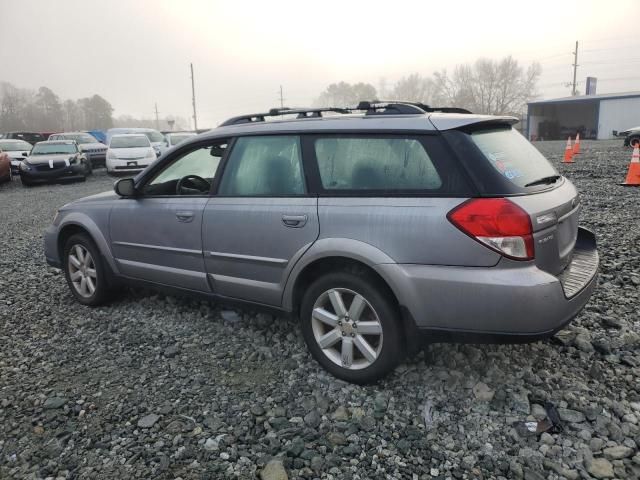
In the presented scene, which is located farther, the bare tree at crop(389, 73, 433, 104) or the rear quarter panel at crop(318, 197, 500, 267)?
the bare tree at crop(389, 73, 433, 104)

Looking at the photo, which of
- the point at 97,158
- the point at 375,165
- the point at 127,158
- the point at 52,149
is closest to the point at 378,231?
the point at 375,165

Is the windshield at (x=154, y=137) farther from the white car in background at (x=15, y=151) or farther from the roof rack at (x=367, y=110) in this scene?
the roof rack at (x=367, y=110)

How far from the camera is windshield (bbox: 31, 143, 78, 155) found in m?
16.9

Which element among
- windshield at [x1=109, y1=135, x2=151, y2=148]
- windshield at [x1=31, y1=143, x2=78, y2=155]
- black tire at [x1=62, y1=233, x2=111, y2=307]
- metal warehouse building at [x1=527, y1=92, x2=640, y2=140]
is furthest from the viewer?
metal warehouse building at [x1=527, y1=92, x2=640, y2=140]

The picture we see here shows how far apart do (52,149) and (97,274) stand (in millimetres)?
14915

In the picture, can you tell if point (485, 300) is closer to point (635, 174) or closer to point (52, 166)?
point (635, 174)

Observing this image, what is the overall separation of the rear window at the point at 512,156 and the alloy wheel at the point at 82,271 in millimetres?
3525

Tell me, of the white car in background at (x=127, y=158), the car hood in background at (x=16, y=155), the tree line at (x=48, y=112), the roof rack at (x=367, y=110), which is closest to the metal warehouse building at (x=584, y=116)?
the white car in background at (x=127, y=158)

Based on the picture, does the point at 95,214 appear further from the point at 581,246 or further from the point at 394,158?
the point at 581,246

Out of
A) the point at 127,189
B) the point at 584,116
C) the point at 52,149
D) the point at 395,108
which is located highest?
the point at 584,116

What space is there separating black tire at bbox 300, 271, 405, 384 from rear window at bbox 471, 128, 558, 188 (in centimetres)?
95

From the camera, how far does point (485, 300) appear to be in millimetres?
2539

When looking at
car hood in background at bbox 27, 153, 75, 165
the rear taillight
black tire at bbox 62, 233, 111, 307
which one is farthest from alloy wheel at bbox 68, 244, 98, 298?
car hood in background at bbox 27, 153, 75, 165

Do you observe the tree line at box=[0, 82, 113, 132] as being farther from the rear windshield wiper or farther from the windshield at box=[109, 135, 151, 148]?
the rear windshield wiper
